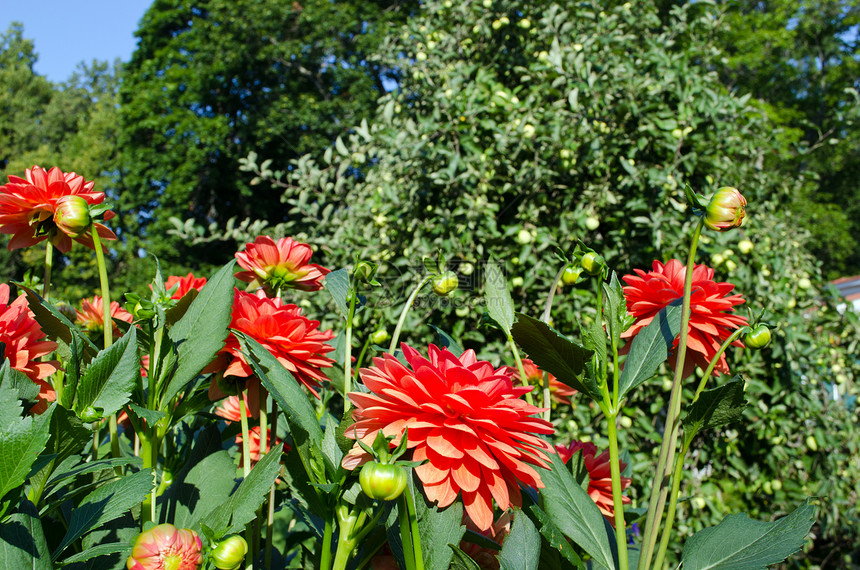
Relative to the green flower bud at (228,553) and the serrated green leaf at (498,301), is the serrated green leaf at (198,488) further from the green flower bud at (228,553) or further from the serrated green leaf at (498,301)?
the serrated green leaf at (498,301)

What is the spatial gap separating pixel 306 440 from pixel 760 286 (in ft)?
5.97

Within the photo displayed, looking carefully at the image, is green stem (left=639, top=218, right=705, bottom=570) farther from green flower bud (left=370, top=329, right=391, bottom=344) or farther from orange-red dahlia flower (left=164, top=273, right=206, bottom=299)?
orange-red dahlia flower (left=164, top=273, right=206, bottom=299)

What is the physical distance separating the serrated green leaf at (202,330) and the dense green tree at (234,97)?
9915 millimetres

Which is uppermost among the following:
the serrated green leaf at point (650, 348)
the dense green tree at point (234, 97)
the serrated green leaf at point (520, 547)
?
the dense green tree at point (234, 97)

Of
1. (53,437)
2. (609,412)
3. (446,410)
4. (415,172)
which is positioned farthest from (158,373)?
(415,172)

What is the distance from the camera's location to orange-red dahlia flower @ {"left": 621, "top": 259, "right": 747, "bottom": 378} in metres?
0.63

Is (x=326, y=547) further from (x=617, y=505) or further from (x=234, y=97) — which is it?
(x=234, y=97)

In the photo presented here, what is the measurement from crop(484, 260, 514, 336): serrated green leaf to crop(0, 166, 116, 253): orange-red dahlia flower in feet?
1.47

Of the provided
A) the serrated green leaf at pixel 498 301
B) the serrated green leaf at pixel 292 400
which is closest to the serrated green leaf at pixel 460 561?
the serrated green leaf at pixel 292 400

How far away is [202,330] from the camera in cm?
57

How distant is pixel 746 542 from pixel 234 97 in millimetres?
12227

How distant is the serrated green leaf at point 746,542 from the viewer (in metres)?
0.48

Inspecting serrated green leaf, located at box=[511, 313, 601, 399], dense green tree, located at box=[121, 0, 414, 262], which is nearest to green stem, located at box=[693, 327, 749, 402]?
serrated green leaf, located at box=[511, 313, 601, 399]

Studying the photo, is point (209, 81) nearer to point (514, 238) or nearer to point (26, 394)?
point (514, 238)
